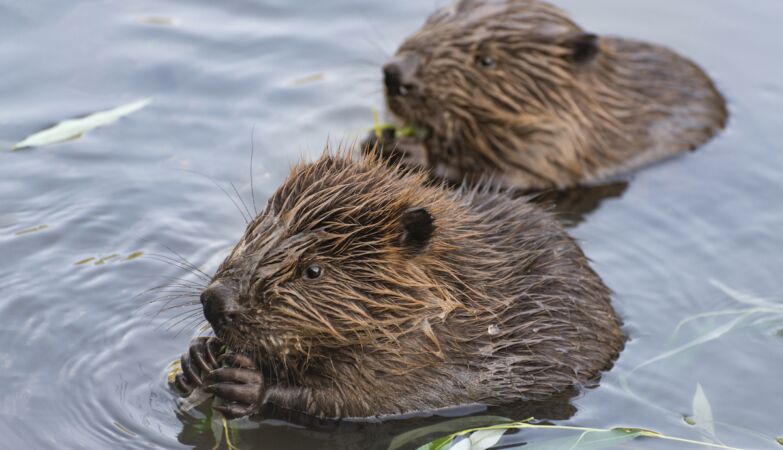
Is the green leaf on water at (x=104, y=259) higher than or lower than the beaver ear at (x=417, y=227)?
lower

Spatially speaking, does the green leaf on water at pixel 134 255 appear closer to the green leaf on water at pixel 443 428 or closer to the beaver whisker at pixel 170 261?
the beaver whisker at pixel 170 261

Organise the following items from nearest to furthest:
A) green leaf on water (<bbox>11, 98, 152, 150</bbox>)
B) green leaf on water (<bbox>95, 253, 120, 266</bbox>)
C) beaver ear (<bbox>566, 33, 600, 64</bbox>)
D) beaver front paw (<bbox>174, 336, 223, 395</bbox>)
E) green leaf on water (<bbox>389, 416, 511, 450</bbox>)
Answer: beaver front paw (<bbox>174, 336, 223, 395</bbox>)
green leaf on water (<bbox>389, 416, 511, 450</bbox>)
green leaf on water (<bbox>95, 253, 120, 266</bbox>)
green leaf on water (<bbox>11, 98, 152, 150</bbox>)
beaver ear (<bbox>566, 33, 600, 64</bbox>)

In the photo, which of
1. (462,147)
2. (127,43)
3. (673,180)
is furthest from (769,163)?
(127,43)

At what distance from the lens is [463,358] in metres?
4.73

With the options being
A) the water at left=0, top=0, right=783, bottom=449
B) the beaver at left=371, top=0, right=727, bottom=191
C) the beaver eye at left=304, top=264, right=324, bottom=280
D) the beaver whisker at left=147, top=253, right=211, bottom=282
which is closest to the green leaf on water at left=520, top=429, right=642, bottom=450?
the water at left=0, top=0, right=783, bottom=449

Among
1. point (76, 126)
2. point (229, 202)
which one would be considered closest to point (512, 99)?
point (229, 202)

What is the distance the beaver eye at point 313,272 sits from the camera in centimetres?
446

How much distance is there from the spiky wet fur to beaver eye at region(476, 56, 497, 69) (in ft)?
6.04

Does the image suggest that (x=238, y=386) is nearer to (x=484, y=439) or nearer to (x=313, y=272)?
(x=313, y=272)

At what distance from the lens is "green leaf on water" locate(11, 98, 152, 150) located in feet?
20.8

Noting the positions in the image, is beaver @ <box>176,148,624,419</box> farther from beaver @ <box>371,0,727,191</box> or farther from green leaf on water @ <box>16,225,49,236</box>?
beaver @ <box>371,0,727,191</box>

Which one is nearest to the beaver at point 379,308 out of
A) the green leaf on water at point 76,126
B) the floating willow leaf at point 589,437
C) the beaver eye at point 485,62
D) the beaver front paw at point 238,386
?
the beaver front paw at point 238,386

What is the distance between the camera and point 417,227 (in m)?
4.50

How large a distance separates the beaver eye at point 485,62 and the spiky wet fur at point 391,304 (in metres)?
1.84
